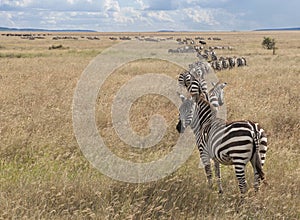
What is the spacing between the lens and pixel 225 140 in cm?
450

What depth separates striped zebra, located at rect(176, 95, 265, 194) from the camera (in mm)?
4363

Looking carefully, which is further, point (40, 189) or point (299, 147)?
point (299, 147)

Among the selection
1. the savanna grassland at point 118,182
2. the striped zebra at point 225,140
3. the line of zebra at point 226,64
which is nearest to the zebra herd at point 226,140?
the striped zebra at point 225,140

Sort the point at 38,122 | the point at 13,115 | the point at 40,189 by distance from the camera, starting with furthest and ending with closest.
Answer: the point at 13,115, the point at 38,122, the point at 40,189

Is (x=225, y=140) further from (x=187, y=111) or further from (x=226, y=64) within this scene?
(x=226, y=64)

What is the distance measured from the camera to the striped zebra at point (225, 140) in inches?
172

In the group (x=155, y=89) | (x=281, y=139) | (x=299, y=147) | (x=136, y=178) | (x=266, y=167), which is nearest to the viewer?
(x=136, y=178)

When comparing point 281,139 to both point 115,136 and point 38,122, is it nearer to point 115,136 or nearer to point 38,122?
point 115,136

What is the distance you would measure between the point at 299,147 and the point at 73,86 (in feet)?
30.4

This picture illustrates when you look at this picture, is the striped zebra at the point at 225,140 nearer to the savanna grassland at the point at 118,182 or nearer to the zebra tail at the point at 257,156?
the zebra tail at the point at 257,156

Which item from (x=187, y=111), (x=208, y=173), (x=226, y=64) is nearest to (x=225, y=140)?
(x=208, y=173)

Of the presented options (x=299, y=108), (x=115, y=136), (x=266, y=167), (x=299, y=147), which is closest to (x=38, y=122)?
(x=115, y=136)

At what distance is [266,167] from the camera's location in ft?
19.1

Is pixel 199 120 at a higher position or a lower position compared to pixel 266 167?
higher
